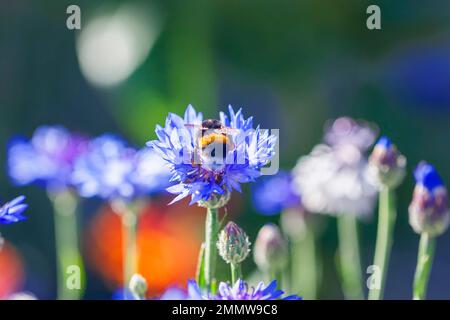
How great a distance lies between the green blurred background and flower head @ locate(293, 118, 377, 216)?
58 cm

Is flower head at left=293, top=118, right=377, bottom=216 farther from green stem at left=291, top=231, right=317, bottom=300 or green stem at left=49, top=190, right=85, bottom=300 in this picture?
green stem at left=49, top=190, right=85, bottom=300

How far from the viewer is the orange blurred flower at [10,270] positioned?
1512 mm

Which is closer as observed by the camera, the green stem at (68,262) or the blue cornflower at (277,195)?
the green stem at (68,262)

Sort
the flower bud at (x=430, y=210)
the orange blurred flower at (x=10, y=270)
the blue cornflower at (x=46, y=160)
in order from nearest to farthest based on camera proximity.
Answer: the flower bud at (x=430, y=210) < the blue cornflower at (x=46, y=160) < the orange blurred flower at (x=10, y=270)

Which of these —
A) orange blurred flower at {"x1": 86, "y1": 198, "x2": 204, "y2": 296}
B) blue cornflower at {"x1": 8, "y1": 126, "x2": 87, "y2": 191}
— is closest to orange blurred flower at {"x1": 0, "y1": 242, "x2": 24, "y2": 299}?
orange blurred flower at {"x1": 86, "y1": 198, "x2": 204, "y2": 296}

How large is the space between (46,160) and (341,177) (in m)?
0.41

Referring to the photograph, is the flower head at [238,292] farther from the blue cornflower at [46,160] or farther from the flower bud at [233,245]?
the blue cornflower at [46,160]

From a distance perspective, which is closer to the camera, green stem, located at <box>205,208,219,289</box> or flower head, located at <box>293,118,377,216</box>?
green stem, located at <box>205,208,219,289</box>

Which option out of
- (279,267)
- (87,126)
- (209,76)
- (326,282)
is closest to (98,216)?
(87,126)

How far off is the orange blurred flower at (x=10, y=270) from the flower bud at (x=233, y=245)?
2.37ft

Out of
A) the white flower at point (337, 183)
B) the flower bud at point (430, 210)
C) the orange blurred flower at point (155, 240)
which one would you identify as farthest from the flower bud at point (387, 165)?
the orange blurred flower at point (155, 240)

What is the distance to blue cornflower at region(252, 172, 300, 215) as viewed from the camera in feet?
3.87

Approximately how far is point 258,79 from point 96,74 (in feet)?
1.53
